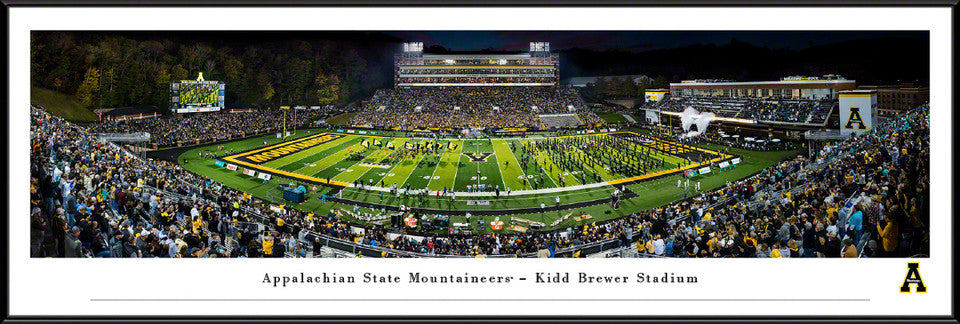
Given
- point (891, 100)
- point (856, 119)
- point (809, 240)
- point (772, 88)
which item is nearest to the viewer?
point (809, 240)

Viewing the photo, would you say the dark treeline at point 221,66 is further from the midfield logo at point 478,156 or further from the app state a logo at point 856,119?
the app state a logo at point 856,119

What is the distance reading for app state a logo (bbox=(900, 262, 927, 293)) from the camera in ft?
18.0

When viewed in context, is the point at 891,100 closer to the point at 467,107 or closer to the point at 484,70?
the point at 467,107

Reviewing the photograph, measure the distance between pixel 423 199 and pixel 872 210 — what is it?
14.9 m

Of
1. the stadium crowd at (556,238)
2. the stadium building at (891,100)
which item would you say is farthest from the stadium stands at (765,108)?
the stadium crowd at (556,238)

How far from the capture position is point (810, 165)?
54.9 feet

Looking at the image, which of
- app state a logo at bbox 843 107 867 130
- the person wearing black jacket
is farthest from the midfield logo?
the person wearing black jacket

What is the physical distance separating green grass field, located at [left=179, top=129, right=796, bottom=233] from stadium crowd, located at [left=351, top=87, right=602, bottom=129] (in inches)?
535

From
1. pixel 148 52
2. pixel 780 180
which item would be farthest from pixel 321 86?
pixel 780 180

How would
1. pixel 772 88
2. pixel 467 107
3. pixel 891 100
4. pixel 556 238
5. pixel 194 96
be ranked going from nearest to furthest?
pixel 556 238 → pixel 891 100 → pixel 194 96 → pixel 772 88 → pixel 467 107

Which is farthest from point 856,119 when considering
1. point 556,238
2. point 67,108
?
point 67,108

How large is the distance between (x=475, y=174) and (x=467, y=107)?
30496 mm

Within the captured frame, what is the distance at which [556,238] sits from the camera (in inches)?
423

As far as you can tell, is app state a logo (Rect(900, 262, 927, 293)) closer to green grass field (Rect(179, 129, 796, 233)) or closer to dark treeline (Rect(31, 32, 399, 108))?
green grass field (Rect(179, 129, 796, 233))
